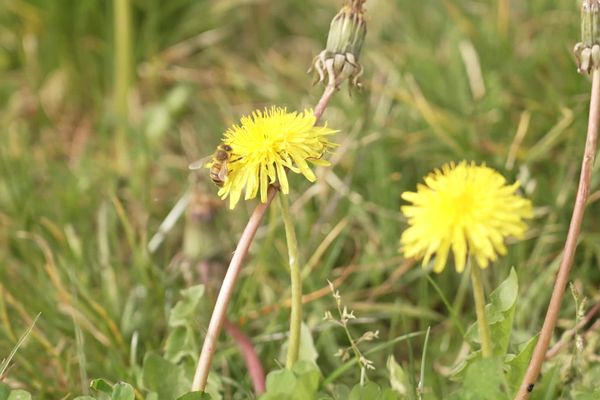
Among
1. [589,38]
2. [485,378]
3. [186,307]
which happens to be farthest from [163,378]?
[589,38]

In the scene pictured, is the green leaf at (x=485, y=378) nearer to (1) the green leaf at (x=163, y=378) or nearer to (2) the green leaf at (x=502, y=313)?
(2) the green leaf at (x=502, y=313)

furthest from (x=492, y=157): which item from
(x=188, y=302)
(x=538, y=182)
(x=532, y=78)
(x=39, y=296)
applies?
(x=39, y=296)

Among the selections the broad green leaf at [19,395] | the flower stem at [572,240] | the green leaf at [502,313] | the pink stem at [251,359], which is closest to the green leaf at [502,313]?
the green leaf at [502,313]

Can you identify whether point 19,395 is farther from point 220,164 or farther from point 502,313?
point 502,313

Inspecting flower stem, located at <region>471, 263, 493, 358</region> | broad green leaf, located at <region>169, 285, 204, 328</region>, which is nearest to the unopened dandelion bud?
flower stem, located at <region>471, 263, 493, 358</region>

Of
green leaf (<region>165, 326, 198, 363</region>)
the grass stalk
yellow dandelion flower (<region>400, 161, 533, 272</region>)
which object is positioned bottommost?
green leaf (<region>165, 326, 198, 363</region>)

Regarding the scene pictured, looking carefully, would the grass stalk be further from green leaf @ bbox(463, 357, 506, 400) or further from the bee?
green leaf @ bbox(463, 357, 506, 400)
